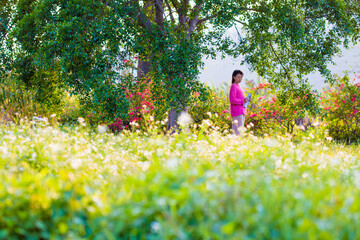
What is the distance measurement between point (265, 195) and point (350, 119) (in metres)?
10.6

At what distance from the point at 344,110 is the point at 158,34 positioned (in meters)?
7.47

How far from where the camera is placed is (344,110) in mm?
11070

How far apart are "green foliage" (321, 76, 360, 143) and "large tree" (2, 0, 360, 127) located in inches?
98.5

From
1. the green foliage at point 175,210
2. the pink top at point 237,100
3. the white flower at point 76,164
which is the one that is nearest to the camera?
the green foliage at point 175,210

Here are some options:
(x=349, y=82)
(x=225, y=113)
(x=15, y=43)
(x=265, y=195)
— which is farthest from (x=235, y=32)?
(x=265, y=195)

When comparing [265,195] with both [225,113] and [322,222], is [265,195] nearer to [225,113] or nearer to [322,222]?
[322,222]

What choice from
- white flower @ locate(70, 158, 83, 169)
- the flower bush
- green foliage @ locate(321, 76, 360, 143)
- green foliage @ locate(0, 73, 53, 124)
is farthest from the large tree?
white flower @ locate(70, 158, 83, 169)

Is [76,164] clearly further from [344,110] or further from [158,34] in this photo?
[344,110]

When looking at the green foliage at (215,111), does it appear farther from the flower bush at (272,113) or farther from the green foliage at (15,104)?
the green foliage at (15,104)

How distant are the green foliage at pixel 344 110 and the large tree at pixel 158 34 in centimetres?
250

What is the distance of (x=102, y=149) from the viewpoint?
5.21 metres

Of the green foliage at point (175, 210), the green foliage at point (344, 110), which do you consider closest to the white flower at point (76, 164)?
the green foliage at point (175, 210)

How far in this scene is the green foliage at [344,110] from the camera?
10.9 m

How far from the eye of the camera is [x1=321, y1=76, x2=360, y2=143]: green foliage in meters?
10.9
